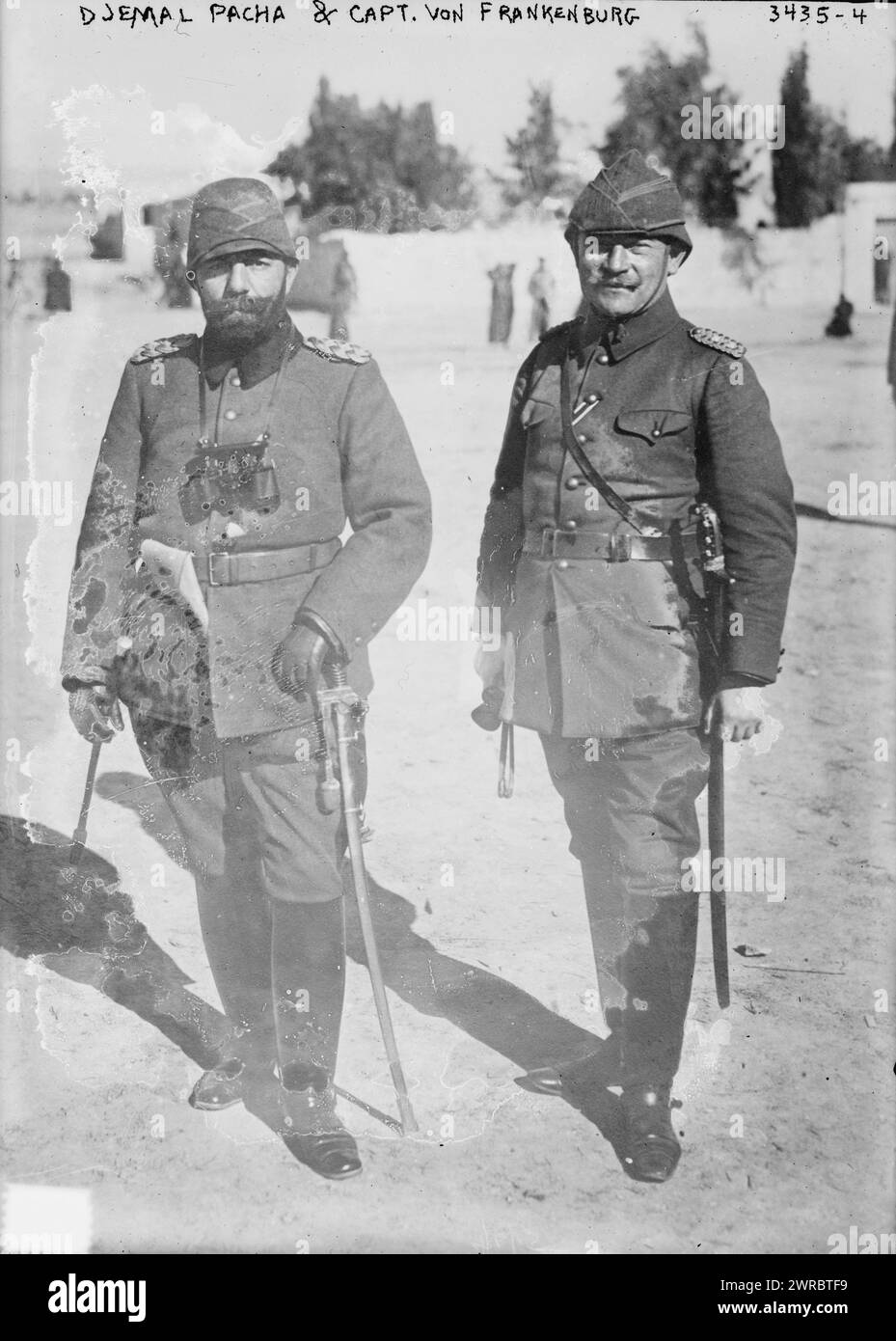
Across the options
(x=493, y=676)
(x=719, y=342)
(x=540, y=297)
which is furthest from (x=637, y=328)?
(x=540, y=297)

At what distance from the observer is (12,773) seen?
5.58 m

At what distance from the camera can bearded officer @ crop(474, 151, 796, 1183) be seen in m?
3.95

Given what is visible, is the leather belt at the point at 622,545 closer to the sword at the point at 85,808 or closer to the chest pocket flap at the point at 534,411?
the chest pocket flap at the point at 534,411

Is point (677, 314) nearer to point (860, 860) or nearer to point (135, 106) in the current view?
point (135, 106)

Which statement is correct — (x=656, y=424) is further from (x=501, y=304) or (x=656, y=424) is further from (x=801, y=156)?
(x=501, y=304)

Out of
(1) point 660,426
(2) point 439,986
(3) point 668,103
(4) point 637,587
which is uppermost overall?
(3) point 668,103

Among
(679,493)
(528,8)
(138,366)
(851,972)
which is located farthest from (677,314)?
(851,972)

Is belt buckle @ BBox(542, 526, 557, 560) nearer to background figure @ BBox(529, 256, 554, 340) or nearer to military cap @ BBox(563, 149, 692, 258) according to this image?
military cap @ BBox(563, 149, 692, 258)

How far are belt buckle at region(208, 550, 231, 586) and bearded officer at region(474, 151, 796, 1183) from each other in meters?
0.70

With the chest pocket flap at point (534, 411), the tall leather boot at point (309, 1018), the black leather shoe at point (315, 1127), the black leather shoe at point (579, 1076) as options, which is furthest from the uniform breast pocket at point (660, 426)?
the black leather shoe at point (315, 1127)

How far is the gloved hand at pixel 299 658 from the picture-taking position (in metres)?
4.07

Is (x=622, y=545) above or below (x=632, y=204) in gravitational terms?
below

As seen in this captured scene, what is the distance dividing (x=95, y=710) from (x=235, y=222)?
1329mm

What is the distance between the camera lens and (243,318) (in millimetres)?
4027
